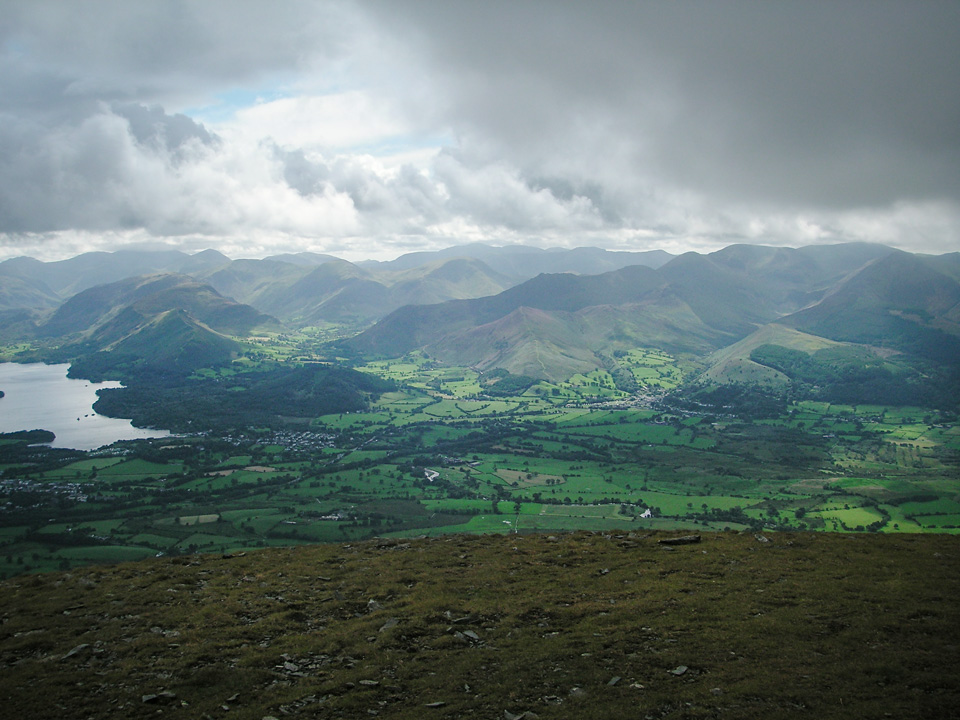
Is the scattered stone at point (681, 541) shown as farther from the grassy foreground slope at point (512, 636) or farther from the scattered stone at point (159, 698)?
the scattered stone at point (159, 698)

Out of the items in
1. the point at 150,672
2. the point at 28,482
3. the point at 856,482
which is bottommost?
the point at 856,482

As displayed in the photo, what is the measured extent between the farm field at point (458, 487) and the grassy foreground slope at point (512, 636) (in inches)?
2389

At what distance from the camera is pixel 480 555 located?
38.0m

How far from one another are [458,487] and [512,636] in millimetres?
111142

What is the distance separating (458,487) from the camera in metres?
134

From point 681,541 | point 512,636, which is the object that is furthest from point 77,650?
point 681,541

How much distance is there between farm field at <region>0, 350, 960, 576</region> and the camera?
98.8 metres

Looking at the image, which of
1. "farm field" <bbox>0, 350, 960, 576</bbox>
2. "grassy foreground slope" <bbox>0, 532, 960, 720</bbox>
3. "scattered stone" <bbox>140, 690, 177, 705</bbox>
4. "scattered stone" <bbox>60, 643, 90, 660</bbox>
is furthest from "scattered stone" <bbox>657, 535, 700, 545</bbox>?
"farm field" <bbox>0, 350, 960, 576</bbox>

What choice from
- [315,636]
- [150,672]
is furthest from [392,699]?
[150,672]

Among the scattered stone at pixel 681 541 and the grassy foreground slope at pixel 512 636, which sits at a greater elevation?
the grassy foreground slope at pixel 512 636

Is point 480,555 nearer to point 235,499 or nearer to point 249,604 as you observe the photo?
point 249,604

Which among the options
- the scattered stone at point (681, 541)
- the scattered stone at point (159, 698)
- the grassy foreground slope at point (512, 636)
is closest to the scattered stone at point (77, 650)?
the grassy foreground slope at point (512, 636)

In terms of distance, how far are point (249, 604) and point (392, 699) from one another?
44.7ft

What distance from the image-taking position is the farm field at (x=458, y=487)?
324 ft
